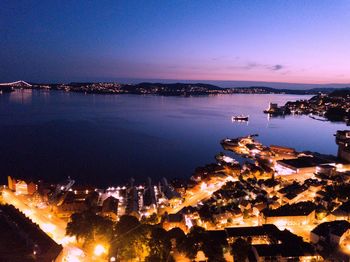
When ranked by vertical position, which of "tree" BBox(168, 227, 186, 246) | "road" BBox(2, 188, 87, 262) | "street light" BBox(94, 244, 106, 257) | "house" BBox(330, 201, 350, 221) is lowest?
"road" BBox(2, 188, 87, 262)

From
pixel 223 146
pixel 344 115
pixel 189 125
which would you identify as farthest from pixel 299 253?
pixel 344 115

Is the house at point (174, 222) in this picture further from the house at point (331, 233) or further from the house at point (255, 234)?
the house at point (331, 233)

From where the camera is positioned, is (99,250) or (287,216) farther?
(287,216)

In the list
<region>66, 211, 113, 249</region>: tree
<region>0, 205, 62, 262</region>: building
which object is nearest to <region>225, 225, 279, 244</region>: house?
<region>66, 211, 113, 249</region>: tree

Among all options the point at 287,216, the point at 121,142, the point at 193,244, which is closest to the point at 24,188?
the point at 193,244

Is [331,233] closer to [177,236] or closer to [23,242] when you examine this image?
[177,236]

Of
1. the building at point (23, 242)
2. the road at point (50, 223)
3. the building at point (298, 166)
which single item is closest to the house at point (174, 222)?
the road at point (50, 223)

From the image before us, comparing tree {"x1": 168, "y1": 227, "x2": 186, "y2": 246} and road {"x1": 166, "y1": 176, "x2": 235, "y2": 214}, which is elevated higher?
tree {"x1": 168, "y1": 227, "x2": 186, "y2": 246}

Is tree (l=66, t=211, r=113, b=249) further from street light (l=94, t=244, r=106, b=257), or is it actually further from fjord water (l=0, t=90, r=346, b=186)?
fjord water (l=0, t=90, r=346, b=186)
